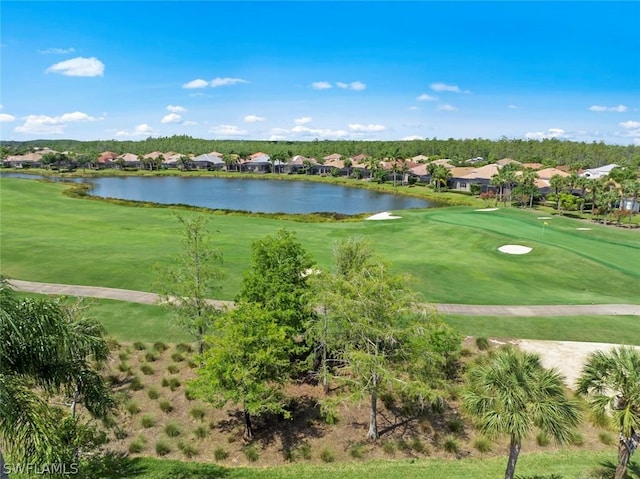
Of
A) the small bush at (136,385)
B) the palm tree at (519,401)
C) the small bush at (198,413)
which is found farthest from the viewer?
the small bush at (136,385)

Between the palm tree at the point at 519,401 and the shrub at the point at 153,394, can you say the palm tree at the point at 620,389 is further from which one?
the shrub at the point at 153,394

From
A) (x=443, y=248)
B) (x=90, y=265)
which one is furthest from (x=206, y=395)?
(x=443, y=248)

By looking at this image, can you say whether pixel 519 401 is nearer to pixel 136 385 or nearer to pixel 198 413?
pixel 198 413

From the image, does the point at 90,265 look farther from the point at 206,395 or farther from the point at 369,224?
the point at 369,224

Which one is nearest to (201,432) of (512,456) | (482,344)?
(512,456)

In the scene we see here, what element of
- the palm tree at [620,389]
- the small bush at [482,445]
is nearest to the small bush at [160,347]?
the small bush at [482,445]

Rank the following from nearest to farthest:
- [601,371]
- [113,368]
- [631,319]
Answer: [601,371], [113,368], [631,319]
